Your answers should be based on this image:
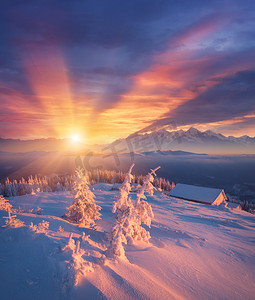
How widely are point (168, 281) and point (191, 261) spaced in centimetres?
284

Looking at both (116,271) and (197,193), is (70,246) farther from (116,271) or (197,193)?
(197,193)

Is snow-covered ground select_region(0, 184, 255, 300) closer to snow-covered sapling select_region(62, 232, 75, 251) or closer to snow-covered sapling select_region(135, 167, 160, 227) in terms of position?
snow-covered sapling select_region(62, 232, 75, 251)

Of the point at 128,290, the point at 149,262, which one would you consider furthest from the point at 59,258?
the point at 149,262

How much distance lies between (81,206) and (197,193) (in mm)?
34990

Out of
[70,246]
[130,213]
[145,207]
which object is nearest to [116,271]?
[70,246]

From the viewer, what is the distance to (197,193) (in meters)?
39.2

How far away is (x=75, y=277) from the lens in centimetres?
421

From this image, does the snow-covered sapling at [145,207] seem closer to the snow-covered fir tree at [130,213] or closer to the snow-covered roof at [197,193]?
the snow-covered fir tree at [130,213]

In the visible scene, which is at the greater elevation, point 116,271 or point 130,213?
point 130,213

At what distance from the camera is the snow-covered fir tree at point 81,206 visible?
11797 millimetres

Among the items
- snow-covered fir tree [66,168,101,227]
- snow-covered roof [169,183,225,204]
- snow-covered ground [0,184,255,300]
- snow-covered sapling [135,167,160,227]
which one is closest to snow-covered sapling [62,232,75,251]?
snow-covered ground [0,184,255,300]

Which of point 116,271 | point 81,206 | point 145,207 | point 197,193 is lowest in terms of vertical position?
point 197,193

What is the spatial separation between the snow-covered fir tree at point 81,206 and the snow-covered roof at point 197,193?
31.6 m

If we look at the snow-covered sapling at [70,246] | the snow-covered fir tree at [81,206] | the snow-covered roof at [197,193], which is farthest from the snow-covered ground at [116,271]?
the snow-covered roof at [197,193]
